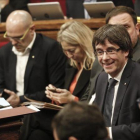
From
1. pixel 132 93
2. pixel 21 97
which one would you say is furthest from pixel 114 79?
pixel 21 97

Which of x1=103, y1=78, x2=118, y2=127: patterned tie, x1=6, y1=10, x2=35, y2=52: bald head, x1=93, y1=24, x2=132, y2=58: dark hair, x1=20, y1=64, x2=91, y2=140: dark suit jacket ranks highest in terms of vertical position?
x1=93, y1=24, x2=132, y2=58: dark hair

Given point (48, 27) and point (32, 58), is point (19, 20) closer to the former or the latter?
point (32, 58)

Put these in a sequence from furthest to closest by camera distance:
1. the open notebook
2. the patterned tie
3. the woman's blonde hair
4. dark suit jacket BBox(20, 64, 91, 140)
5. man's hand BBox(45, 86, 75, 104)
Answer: the open notebook, the woman's blonde hair, dark suit jacket BBox(20, 64, 91, 140), man's hand BBox(45, 86, 75, 104), the patterned tie

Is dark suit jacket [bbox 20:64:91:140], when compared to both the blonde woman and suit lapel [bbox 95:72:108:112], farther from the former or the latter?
suit lapel [bbox 95:72:108:112]

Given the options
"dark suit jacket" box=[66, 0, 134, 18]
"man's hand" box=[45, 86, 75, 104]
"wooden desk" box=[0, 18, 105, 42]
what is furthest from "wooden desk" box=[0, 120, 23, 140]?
"dark suit jacket" box=[66, 0, 134, 18]

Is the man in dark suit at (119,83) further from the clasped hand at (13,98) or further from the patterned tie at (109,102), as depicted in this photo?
the clasped hand at (13,98)

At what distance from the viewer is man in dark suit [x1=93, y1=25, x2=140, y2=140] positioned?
2021 millimetres

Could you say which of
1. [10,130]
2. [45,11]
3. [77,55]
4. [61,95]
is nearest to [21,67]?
[77,55]

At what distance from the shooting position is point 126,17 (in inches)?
103

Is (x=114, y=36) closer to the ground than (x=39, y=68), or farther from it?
farther from it

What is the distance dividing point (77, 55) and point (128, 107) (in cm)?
97

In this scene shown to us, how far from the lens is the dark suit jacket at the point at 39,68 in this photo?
3.28 m

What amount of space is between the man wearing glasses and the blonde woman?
275 mm

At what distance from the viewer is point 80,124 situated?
1.28 metres
